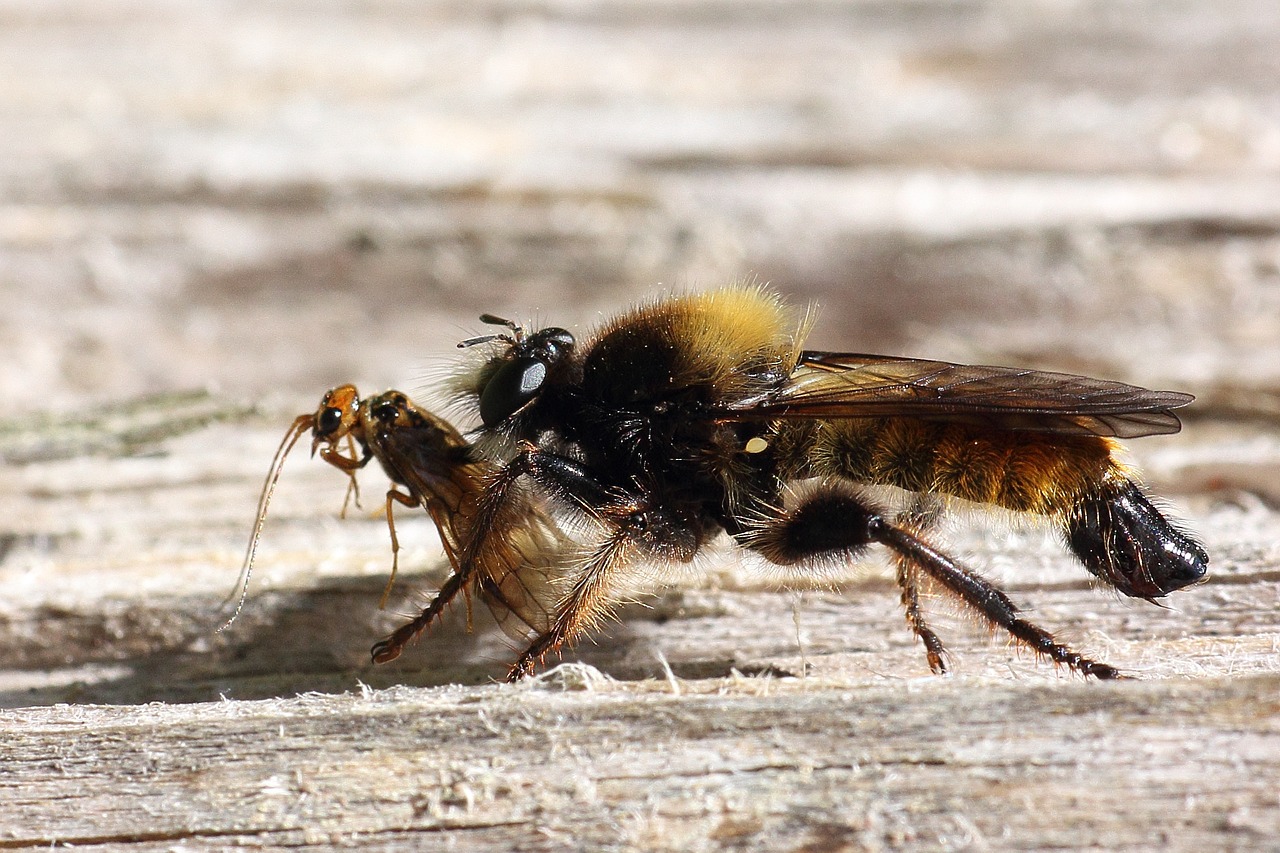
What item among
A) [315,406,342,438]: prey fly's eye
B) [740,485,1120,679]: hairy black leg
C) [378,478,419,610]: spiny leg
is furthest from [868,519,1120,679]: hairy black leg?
[315,406,342,438]: prey fly's eye

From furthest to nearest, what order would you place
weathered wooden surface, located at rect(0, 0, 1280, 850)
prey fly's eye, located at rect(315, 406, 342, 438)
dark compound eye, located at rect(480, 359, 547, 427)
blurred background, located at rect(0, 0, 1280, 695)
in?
blurred background, located at rect(0, 0, 1280, 695), dark compound eye, located at rect(480, 359, 547, 427), prey fly's eye, located at rect(315, 406, 342, 438), weathered wooden surface, located at rect(0, 0, 1280, 850)

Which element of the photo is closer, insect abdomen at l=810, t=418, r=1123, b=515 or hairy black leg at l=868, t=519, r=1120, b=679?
hairy black leg at l=868, t=519, r=1120, b=679

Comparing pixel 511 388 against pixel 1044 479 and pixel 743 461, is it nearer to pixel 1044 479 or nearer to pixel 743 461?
pixel 743 461

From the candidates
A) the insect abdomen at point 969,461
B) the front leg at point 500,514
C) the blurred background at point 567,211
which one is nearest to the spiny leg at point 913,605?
the insect abdomen at point 969,461

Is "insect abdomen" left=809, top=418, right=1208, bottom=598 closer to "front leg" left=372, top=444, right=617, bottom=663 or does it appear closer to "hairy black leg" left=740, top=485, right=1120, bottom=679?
"hairy black leg" left=740, top=485, right=1120, bottom=679

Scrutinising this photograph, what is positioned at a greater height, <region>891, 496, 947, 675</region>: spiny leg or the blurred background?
the blurred background

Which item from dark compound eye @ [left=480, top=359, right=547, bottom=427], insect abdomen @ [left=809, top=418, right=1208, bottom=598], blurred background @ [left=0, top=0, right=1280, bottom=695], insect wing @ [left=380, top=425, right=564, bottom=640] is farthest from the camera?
blurred background @ [left=0, top=0, right=1280, bottom=695]

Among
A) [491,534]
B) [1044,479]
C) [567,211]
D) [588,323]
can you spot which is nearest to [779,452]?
[1044,479]

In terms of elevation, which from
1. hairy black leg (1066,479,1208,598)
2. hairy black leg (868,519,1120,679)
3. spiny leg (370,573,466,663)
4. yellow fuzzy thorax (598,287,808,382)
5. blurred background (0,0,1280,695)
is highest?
blurred background (0,0,1280,695)

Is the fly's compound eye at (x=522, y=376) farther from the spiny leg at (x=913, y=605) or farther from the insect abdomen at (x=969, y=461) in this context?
the spiny leg at (x=913, y=605)
